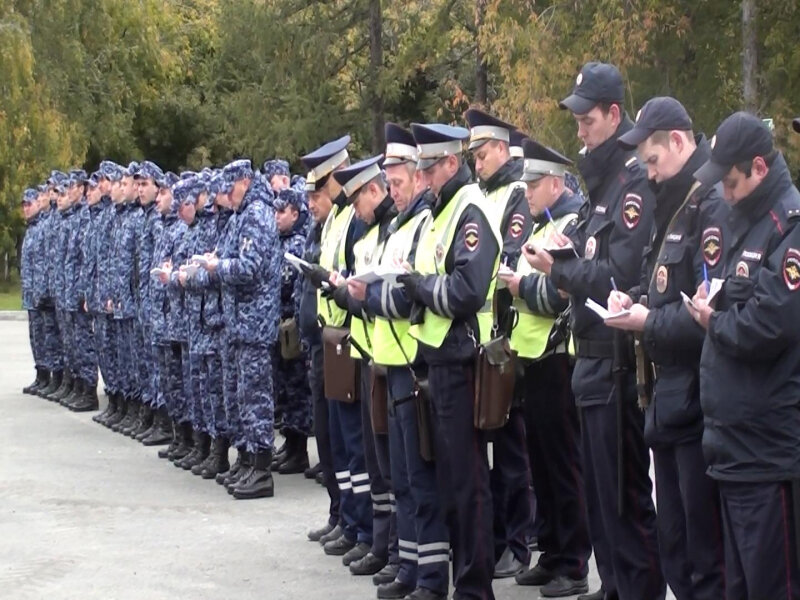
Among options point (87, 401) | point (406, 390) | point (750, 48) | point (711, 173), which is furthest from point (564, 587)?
point (750, 48)

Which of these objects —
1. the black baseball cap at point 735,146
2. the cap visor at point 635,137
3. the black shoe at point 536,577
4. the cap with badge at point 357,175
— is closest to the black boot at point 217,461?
the cap with badge at point 357,175

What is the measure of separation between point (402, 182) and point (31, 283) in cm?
1053

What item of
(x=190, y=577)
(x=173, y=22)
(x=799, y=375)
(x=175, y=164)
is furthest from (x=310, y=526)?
(x=175, y=164)

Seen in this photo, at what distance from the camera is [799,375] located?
17.1ft

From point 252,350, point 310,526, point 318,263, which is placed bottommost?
point 310,526

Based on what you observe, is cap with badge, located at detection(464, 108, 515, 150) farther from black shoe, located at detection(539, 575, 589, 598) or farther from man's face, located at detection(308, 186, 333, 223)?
black shoe, located at detection(539, 575, 589, 598)

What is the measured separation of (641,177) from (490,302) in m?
1.17

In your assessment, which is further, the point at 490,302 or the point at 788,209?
the point at 490,302

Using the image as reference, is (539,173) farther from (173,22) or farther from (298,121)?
(173,22)

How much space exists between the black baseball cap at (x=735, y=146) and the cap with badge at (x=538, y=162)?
2.28 m

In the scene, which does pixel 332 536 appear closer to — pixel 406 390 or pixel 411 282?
pixel 406 390

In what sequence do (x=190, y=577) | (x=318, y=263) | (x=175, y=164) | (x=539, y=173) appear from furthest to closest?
(x=175, y=164) < (x=318, y=263) < (x=190, y=577) < (x=539, y=173)

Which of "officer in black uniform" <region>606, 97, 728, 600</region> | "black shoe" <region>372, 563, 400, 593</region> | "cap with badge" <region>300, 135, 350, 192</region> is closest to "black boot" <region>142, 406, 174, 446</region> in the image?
"cap with badge" <region>300, 135, 350, 192</region>

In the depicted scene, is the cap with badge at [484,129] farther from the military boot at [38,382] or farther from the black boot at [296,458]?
the military boot at [38,382]
